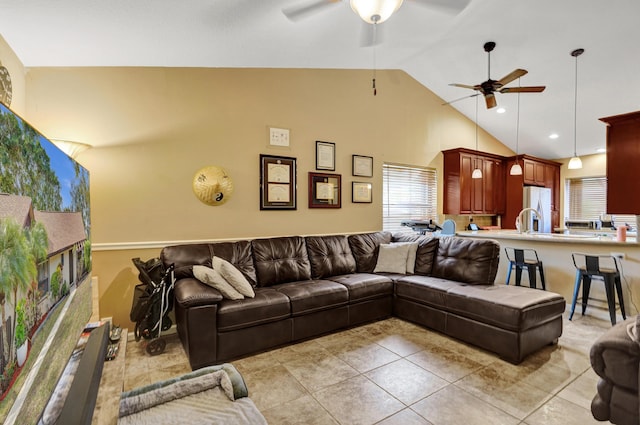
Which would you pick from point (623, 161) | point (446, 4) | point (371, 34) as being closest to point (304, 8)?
point (371, 34)

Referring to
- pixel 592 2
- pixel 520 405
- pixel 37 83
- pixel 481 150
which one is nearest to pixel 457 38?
pixel 592 2

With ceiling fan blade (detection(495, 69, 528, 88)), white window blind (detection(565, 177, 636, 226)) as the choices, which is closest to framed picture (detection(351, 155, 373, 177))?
ceiling fan blade (detection(495, 69, 528, 88))

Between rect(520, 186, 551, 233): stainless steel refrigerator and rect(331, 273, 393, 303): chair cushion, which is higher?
rect(520, 186, 551, 233): stainless steel refrigerator

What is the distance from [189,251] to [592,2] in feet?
15.6

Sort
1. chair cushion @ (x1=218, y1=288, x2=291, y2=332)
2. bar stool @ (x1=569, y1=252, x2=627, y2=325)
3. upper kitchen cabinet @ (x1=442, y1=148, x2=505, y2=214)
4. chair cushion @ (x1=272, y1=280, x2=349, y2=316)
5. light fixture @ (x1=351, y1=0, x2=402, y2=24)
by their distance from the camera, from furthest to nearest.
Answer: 1. upper kitchen cabinet @ (x1=442, y1=148, x2=505, y2=214)
2. bar stool @ (x1=569, y1=252, x2=627, y2=325)
3. chair cushion @ (x1=272, y1=280, x2=349, y2=316)
4. chair cushion @ (x1=218, y1=288, x2=291, y2=332)
5. light fixture @ (x1=351, y1=0, x2=402, y2=24)

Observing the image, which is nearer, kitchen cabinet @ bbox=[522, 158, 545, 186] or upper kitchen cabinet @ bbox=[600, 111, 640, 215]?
upper kitchen cabinet @ bbox=[600, 111, 640, 215]

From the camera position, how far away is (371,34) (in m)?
3.14

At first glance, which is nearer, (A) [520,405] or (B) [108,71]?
(A) [520,405]

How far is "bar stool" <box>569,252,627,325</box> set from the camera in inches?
127

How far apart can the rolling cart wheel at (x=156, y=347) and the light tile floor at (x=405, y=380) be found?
0.04 meters

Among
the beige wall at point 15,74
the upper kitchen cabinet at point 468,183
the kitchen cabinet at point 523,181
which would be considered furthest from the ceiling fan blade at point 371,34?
the kitchen cabinet at point 523,181

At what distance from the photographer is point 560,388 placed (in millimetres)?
2129

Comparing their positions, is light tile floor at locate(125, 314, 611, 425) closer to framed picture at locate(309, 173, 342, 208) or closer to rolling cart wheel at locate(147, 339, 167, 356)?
rolling cart wheel at locate(147, 339, 167, 356)

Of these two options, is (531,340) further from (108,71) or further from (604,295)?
(108,71)
